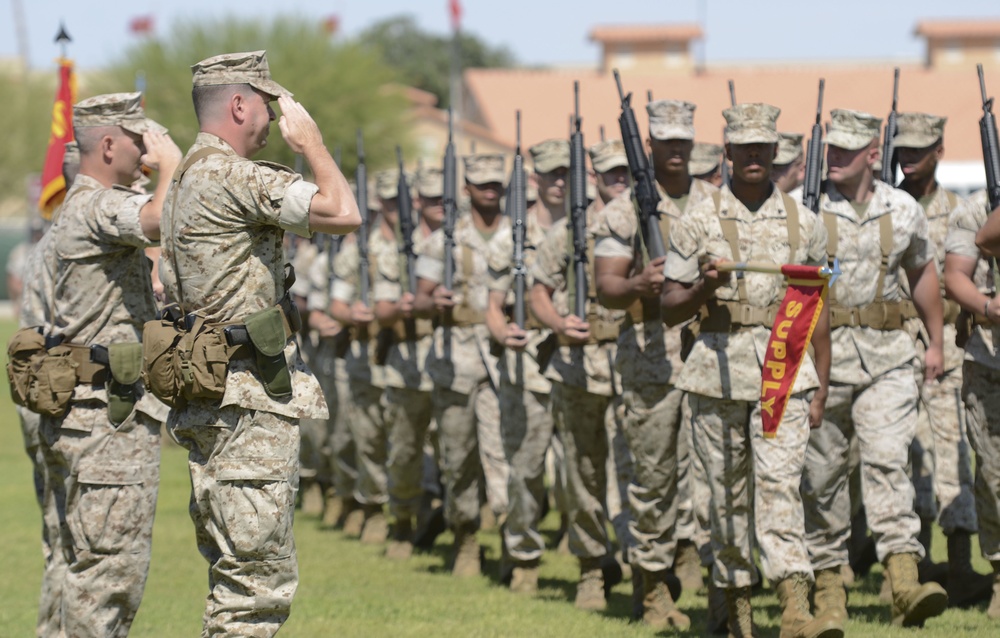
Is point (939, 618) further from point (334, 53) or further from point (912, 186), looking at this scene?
point (334, 53)

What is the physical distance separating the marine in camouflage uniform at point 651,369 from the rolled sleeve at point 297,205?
2.95 m

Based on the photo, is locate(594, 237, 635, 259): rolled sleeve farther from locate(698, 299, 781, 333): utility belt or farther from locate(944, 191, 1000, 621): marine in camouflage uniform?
locate(944, 191, 1000, 621): marine in camouflage uniform

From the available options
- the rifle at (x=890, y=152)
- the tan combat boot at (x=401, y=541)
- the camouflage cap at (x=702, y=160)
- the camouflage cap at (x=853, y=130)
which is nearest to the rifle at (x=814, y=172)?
the camouflage cap at (x=853, y=130)

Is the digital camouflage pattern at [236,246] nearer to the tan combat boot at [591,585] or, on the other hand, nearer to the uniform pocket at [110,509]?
the uniform pocket at [110,509]

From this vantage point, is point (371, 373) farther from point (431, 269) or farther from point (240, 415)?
point (240, 415)

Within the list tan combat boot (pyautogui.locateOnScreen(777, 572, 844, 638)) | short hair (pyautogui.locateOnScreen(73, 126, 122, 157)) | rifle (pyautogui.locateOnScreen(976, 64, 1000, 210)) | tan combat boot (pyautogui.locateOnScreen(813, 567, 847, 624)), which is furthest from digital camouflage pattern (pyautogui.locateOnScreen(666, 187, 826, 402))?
short hair (pyautogui.locateOnScreen(73, 126, 122, 157))

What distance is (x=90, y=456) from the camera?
7.79 metres

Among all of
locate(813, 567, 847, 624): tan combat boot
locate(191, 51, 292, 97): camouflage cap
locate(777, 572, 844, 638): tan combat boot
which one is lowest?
locate(813, 567, 847, 624): tan combat boot

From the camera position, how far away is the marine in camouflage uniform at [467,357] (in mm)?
11703

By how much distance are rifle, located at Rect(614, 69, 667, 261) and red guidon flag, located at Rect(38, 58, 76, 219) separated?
12.2 ft

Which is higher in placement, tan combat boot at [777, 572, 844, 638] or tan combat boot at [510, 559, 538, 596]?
tan combat boot at [777, 572, 844, 638]

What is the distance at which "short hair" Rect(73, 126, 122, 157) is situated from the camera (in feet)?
26.3

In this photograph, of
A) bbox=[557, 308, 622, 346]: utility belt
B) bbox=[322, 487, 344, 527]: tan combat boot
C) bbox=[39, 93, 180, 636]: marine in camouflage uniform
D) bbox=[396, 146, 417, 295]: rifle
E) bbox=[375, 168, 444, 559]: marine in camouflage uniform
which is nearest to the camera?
bbox=[39, 93, 180, 636]: marine in camouflage uniform

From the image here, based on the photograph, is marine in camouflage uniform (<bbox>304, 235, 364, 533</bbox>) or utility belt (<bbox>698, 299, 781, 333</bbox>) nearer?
utility belt (<bbox>698, 299, 781, 333</bbox>)
